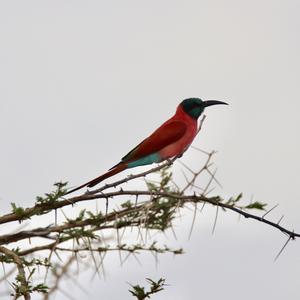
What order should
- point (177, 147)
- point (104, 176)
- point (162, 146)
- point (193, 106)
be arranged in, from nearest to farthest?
point (104, 176)
point (162, 146)
point (177, 147)
point (193, 106)

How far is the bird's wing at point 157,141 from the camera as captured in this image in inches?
277

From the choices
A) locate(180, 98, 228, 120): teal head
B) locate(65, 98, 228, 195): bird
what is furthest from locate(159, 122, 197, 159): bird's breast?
locate(180, 98, 228, 120): teal head

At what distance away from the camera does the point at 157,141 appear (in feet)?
23.7

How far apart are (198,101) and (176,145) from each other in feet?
4.01

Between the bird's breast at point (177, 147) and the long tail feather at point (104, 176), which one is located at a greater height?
the bird's breast at point (177, 147)

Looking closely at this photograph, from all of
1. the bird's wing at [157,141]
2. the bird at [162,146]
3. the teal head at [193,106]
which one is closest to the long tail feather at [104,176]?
the bird at [162,146]

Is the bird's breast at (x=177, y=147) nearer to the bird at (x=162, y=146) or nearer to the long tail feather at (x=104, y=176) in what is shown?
the bird at (x=162, y=146)

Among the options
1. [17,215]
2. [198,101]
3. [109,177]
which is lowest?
[17,215]

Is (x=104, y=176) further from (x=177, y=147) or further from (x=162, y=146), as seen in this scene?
(x=177, y=147)

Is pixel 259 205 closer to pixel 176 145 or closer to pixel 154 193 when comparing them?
pixel 154 193

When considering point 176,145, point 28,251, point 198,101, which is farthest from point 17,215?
point 198,101

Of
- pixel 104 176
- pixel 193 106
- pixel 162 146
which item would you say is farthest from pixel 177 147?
pixel 104 176

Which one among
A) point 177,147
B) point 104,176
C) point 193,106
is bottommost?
point 104,176

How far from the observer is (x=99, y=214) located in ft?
15.0
